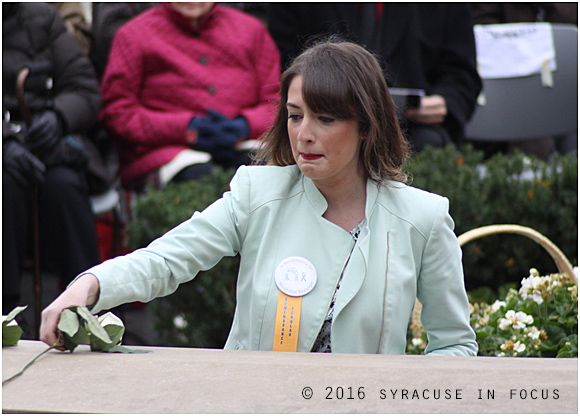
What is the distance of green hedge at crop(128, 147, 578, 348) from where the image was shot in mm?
3066

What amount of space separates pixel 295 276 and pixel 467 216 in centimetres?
175

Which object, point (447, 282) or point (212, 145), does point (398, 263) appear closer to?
point (447, 282)

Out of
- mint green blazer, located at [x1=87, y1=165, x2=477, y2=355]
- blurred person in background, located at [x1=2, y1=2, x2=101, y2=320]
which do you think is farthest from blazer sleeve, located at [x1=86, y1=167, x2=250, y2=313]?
blurred person in background, located at [x1=2, y1=2, x2=101, y2=320]

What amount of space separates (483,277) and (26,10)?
109 inches

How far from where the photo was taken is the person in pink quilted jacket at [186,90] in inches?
147

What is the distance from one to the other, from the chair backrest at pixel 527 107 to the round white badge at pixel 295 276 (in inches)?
129

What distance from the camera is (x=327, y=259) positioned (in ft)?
5.74

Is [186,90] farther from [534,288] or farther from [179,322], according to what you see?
[534,288]

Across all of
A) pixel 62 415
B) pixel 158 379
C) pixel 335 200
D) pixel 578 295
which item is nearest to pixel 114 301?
pixel 158 379

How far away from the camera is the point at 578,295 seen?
7.69 feet

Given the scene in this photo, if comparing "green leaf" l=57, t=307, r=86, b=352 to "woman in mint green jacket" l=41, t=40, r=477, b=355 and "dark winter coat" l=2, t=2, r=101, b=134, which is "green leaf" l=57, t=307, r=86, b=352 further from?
"dark winter coat" l=2, t=2, r=101, b=134

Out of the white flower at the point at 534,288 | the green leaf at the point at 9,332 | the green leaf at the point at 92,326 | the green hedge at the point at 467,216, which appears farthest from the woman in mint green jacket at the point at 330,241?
the green hedge at the point at 467,216

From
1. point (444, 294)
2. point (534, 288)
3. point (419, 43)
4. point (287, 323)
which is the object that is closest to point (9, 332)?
point (287, 323)

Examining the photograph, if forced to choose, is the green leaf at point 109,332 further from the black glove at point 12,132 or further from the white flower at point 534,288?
the black glove at point 12,132
